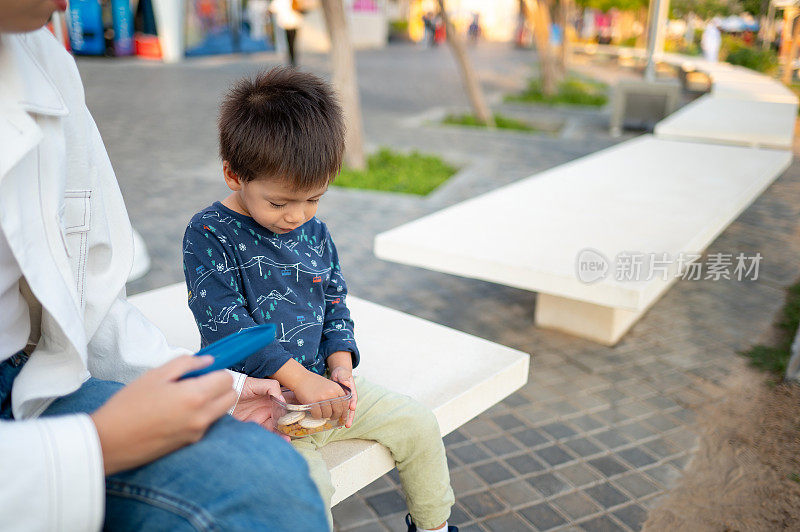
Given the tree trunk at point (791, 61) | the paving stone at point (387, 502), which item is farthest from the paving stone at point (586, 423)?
the tree trunk at point (791, 61)

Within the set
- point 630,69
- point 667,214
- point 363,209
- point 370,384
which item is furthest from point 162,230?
point 630,69

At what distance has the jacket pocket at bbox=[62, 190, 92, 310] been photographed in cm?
141

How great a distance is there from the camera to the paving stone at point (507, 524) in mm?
2479

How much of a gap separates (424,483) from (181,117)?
10437mm

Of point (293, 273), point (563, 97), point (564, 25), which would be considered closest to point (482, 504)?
point (293, 273)

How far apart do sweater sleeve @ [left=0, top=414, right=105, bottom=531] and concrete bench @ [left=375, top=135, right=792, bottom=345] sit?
239 centimetres

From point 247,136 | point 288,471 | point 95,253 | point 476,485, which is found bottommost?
point 476,485

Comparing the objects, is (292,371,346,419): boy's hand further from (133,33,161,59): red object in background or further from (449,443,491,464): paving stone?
(133,33,161,59): red object in background

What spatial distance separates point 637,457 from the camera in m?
2.94

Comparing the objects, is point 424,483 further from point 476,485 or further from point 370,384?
point 476,485

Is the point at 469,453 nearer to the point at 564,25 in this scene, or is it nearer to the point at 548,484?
the point at 548,484

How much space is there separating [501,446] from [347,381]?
1410 millimetres

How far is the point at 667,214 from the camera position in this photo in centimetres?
395

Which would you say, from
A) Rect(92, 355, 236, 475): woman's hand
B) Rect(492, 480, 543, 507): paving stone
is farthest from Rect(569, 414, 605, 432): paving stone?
Rect(92, 355, 236, 475): woman's hand
